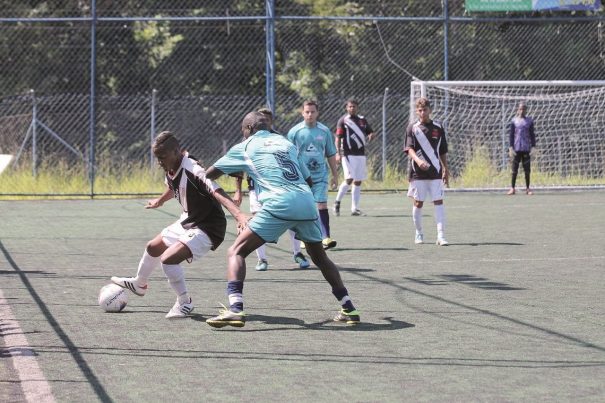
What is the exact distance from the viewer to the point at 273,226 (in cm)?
880

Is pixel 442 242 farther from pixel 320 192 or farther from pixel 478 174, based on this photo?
pixel 478 174

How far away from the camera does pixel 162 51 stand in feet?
104

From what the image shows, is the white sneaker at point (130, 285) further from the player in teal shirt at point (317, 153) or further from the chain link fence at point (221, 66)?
the chain link fence at point (221, 66)

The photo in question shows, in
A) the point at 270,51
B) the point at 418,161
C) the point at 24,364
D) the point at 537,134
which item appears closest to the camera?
the point at 24,364

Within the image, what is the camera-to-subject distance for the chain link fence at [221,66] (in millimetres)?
29108

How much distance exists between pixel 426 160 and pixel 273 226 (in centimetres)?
653

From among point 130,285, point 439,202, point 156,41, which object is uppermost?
point 156,41

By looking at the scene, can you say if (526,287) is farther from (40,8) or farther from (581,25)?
(40,8)

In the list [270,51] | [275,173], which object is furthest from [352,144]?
[275,173]

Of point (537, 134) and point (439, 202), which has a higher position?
point (537, 134)

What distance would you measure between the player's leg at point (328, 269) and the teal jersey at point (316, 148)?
5.12 meters

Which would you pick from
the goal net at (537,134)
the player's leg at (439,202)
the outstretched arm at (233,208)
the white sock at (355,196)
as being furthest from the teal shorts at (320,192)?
the goal net at (537,134)

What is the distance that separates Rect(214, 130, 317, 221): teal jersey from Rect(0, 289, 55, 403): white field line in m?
1.95

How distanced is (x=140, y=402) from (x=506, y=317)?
378 centimetres
